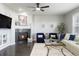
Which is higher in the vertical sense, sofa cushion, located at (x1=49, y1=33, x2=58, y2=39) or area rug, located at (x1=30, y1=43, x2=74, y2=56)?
sofa cushion, located at (x1=49, y1=33, x2=58, y2=39)

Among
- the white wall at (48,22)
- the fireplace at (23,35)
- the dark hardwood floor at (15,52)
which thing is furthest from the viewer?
the white wall at (48,22)

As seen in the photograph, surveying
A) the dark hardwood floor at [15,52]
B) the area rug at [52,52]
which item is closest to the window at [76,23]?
the area rug at [52,52]

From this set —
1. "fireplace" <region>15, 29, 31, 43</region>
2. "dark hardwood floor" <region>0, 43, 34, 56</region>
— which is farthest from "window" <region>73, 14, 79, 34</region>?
"fireplace" <region>15, 29, 31, 43</region>

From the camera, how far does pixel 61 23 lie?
8492mm

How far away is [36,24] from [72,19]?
126 inches

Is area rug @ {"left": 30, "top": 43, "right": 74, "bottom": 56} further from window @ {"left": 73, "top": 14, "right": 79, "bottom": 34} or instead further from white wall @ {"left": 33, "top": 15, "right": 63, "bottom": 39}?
white wall @ {"left": 33, "top": 15, "right": 63, "bottom": 39}

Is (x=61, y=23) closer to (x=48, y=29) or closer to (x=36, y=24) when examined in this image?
(x=48, y=29)

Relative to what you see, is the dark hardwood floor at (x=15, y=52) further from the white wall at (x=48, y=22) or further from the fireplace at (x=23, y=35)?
the white wall at (x=48, y=22)

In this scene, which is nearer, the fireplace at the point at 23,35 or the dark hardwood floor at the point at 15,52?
the dark hardwood floor at the point at 15,52

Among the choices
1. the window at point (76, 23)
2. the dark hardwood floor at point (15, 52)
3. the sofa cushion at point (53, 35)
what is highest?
the window at point (76, 23)

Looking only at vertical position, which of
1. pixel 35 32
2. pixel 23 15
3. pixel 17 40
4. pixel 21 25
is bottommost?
pixel 17 40

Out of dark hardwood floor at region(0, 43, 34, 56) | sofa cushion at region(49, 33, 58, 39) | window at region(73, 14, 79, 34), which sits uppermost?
window at region(73, 14, 79, 34)

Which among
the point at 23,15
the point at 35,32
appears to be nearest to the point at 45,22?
the point at 35,32

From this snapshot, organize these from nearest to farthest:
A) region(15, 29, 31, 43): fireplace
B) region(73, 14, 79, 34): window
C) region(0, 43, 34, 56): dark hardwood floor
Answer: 1. region(0, 43, 34, 56): dark hardwood floor
2. region(73, 14, 79, 34): window
3. region(15, 29, 31, 43): fireplace
